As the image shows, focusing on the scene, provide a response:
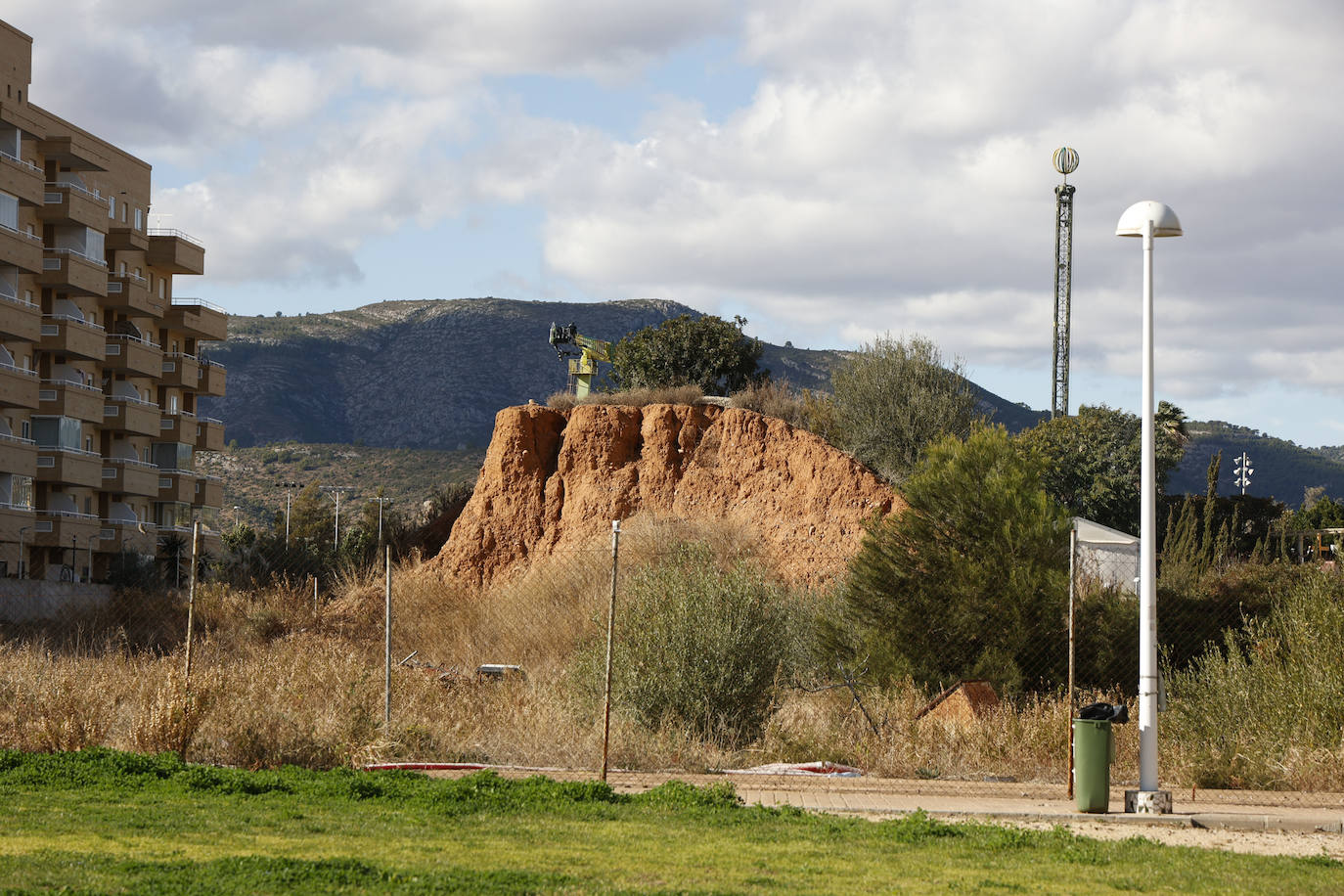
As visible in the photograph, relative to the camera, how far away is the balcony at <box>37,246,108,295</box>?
5700 centimetres

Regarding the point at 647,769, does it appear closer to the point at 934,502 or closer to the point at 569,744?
the point at 569,744

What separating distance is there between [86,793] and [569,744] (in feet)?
20.0

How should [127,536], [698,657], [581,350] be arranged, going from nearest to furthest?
[698,657], [581,350], [127,536]

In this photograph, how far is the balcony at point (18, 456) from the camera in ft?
173

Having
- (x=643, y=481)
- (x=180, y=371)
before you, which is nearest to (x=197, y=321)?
(x=180, y=371)

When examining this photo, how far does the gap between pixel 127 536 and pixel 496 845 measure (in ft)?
183

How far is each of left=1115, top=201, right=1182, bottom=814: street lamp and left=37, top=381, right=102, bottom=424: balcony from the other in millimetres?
50923

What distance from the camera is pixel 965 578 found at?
78.3 ft

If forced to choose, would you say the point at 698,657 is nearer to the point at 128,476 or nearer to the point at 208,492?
the point at 128,476

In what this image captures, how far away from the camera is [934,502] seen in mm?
25109

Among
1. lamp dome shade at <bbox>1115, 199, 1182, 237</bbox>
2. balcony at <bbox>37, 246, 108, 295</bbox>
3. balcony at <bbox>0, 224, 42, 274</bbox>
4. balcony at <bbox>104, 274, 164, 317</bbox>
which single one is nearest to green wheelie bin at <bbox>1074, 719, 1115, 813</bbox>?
lamp dome shade at <bbox>1115, 199, 1182, 237</bbox>

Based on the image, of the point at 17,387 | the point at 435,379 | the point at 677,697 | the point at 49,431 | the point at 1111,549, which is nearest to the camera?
the point at 677,697

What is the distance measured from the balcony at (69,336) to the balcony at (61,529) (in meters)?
6.73

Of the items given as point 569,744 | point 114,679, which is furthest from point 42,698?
point 569,744
